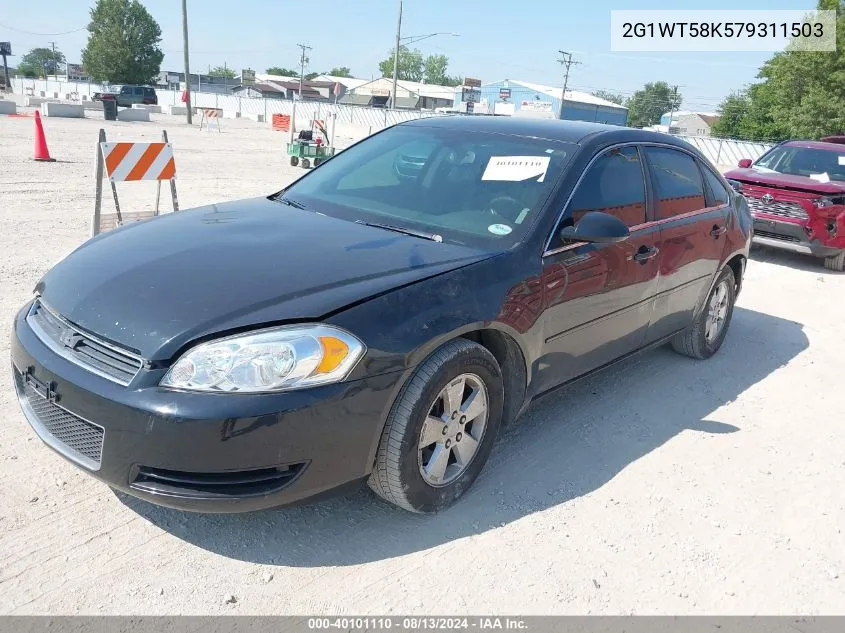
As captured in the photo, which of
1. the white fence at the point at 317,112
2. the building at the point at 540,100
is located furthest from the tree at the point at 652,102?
the white fence at the point at 317,112

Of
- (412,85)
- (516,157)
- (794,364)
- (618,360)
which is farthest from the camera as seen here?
(412,85)

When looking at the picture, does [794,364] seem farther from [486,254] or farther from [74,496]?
[74,496]

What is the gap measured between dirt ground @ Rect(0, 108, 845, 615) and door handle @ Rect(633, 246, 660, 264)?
979mm

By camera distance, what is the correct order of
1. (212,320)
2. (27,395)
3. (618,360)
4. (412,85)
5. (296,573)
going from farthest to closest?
(412,85) → (618,360) → (27,395) → (296,573) → (212,320)

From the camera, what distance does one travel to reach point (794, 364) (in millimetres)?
5648

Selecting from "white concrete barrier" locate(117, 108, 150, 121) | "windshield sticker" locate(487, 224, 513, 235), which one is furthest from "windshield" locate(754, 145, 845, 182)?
"white concrete barrier" locate(117, 108, 150, 121)

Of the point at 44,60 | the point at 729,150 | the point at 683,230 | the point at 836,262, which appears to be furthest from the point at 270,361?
the point at 44,60

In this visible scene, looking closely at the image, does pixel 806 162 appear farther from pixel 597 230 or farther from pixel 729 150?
pixel 729 150

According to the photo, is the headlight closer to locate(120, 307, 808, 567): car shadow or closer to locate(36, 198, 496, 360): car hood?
locate(36, 198, 496, 360): car hood

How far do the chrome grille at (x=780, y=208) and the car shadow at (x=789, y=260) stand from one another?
753mm

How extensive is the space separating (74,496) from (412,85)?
10610 centimetres

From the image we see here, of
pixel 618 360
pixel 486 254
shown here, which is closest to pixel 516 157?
pixel 486 254

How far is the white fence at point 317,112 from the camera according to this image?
37.8 m

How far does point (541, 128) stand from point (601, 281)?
1.04 meters
